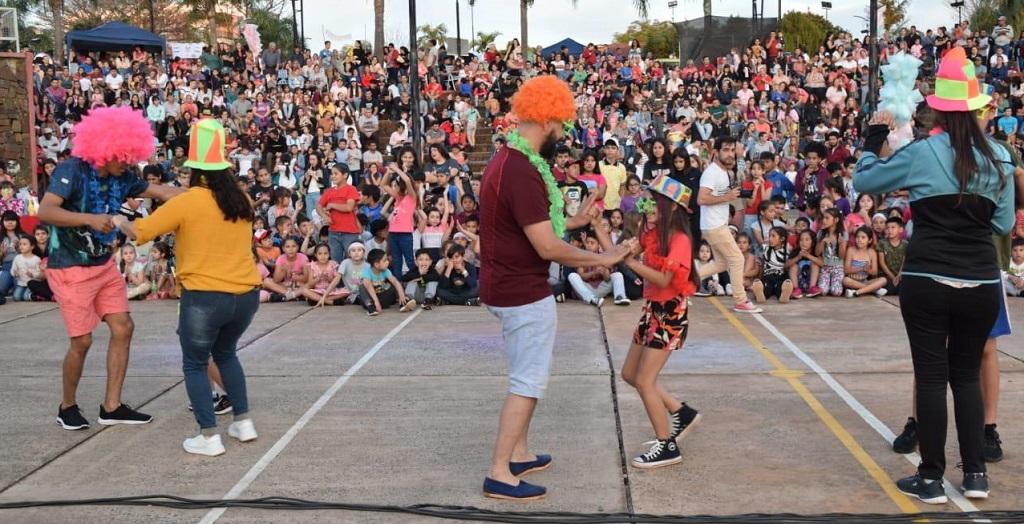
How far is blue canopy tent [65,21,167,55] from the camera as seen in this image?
29.7 metres

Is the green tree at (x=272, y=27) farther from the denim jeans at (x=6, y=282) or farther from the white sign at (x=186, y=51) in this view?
the denim jeans at (x=6, y=282)

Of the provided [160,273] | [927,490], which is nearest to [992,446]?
[927,490]

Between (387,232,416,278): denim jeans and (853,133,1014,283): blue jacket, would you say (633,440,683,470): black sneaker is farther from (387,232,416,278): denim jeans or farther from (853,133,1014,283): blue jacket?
(387,232,416,278): denim jeans

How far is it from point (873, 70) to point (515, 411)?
15.3 m

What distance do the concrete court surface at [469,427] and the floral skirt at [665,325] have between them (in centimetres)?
61

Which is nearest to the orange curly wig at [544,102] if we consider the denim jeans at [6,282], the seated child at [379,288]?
the seated child at [379,288]

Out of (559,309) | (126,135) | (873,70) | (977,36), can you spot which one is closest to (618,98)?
(873,70)

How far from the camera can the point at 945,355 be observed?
4.40 m

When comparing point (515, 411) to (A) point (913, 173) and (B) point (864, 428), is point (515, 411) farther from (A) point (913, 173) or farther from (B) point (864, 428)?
(B) point (864, 428)

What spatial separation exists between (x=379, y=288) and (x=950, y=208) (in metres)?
7.90

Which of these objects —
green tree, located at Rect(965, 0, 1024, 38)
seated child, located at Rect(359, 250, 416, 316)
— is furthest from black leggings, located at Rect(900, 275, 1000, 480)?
green tree, located at Rect(965, 0, 1024, 38)

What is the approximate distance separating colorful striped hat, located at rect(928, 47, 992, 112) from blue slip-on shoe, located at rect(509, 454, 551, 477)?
2.38 metres

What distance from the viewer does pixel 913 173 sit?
4355mm

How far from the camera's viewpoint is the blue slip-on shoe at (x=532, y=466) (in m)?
4.89
